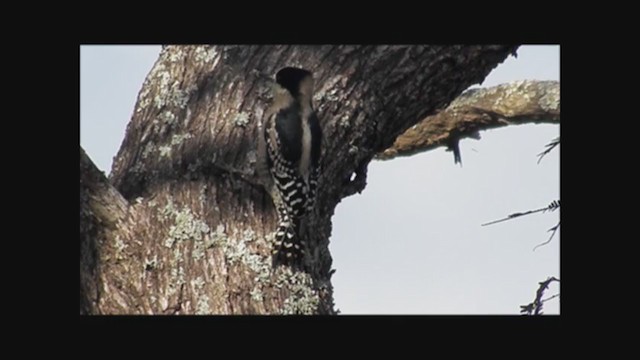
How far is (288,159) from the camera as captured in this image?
5348 mm

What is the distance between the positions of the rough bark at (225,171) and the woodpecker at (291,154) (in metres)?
0.06

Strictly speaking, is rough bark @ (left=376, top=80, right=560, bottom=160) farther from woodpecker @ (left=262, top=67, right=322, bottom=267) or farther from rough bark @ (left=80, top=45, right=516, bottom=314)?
rough bark @ (left=80, top=45, right=516, bottom=314)

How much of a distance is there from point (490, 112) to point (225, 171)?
10.9 ft

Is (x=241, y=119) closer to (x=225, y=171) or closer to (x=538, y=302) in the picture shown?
(x=225, y=171)

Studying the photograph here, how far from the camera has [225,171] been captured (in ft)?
13.8

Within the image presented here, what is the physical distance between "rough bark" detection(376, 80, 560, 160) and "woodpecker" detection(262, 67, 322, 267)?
1.89m

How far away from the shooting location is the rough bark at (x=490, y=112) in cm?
705

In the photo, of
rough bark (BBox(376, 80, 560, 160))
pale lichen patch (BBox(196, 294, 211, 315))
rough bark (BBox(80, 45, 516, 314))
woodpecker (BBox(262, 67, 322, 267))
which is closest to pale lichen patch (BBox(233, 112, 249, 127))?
rough bark (BBox(80, 45, 516, 314))

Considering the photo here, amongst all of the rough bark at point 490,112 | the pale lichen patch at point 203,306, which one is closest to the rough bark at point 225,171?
the pale lichen patch at point 203,306

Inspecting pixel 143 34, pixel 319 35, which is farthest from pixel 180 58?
pixel 319 35

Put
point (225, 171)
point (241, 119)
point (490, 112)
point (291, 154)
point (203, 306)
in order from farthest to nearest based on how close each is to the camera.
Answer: point (490, 112) < point (291, 154) < point (241, 119) < point (225, 171) < point (203, 306)

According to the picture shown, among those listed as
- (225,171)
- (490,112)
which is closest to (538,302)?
(225,171)

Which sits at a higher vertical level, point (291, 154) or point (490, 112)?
point (490, 112)

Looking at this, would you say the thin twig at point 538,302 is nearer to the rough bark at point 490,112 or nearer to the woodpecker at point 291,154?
the woodpecker at point 291,154
